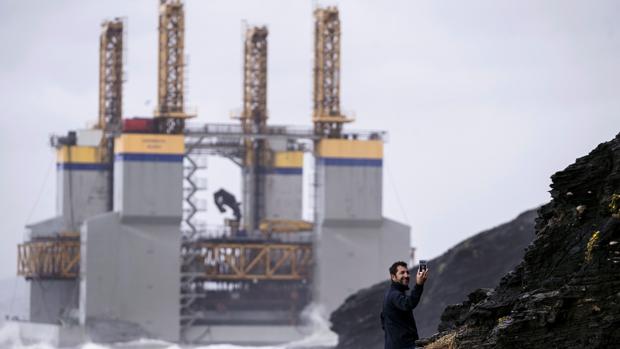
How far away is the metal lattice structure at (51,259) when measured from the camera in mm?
118312

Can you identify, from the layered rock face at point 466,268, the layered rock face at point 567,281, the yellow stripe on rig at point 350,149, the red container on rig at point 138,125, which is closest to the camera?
the layered rock face at point 567,281

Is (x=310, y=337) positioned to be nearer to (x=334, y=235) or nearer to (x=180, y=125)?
(x=334, y=235)

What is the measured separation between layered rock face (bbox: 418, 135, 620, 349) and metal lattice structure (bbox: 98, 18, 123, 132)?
340 feet

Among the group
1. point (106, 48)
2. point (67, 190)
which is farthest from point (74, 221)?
point (106, 48)

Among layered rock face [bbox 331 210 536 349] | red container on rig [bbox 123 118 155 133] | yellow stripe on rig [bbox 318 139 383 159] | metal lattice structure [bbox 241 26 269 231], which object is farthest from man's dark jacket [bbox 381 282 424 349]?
metal lattice structure [bbox 241 26 269 231]

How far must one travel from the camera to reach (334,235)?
112000 millimetres

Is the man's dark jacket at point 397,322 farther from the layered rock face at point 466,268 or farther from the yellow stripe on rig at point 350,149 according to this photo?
the yellow stripe on rig at point 350,149

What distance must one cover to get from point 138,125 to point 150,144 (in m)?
2.24

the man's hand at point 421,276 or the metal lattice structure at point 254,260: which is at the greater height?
the man's hand at point 421,276

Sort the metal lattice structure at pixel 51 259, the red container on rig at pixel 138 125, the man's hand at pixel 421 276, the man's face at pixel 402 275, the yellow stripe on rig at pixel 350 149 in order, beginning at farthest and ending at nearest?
the metal lattice structure at pixel 51 259 < the yellow stripe on rig at pixel 350 149 < the red container on rig at pixel 138 125 < the man's face at pixel 402 275 < the man's hand at pixel 421 276

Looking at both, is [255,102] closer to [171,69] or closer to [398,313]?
[171,69]

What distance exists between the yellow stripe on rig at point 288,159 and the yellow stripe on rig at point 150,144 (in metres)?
12.5

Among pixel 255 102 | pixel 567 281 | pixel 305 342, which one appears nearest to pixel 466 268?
pixel 305 342

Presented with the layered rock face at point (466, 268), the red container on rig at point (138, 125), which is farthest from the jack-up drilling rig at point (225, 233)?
the layered rock face at point (466, 268)
